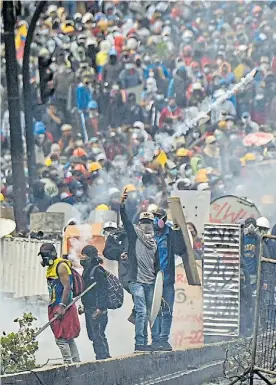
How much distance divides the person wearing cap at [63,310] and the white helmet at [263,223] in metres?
2.26

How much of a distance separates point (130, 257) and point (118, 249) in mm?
168

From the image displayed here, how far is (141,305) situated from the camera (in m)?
10.8

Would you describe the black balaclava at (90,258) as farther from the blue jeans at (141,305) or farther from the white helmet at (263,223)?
the white helmet at (263,223)

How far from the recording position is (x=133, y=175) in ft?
50.6

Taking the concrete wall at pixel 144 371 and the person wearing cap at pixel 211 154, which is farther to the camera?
the person wearing cap at pixel 211 154

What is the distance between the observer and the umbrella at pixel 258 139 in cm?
1448

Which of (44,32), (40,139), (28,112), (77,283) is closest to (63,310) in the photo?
(77,283)

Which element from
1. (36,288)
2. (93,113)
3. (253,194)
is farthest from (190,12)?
(36,288)

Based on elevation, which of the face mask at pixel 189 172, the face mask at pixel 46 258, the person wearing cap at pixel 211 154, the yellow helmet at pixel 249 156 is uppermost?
the person wearing cap at pixel 211 154

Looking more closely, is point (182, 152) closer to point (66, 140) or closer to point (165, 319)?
point (66, 140)

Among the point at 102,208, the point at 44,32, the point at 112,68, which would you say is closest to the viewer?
the point at 102,208

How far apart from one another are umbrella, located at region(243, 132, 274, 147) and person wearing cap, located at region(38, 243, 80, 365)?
4.85 meters

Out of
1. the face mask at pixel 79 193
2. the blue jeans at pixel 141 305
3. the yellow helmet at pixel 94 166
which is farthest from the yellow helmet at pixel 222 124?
the blue jeans at pixel 141 305

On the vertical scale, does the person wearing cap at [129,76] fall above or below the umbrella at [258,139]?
above
